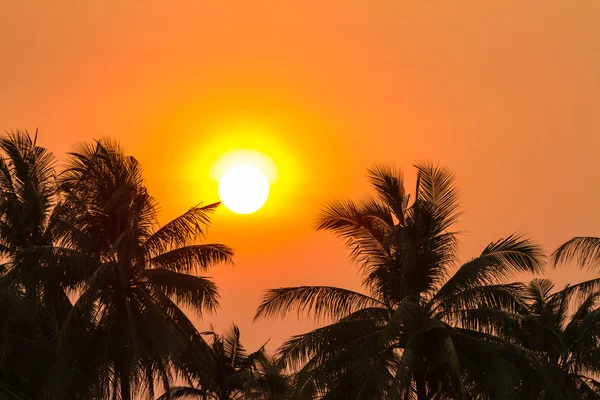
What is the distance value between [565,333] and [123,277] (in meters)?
17.5

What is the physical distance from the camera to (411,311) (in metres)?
28.4

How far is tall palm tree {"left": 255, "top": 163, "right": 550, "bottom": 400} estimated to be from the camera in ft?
93.5

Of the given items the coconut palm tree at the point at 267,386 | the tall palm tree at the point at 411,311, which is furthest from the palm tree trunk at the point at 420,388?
the coconut palm tree at the point at 267,386

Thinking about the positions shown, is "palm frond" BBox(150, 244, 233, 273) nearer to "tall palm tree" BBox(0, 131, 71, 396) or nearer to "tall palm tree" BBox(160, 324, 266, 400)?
"tall palm tree" BBox(0, 131, 71, 396)

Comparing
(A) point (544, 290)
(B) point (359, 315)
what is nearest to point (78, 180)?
(B) point (359, 315)

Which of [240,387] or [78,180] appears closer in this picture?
[78,180]

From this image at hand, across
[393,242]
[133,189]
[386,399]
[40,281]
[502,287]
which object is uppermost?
[133,189]

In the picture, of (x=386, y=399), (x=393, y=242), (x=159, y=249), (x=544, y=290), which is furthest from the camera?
(x=544, y=290)

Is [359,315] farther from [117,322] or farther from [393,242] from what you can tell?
[117,322]

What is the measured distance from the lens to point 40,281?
31.3 m

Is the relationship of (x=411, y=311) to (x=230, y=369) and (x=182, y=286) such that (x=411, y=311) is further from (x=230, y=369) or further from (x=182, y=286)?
(x=230, y=369)

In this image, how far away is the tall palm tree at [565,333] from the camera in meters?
30.2

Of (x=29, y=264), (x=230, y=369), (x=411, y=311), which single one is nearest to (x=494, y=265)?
(x=411, y=311)

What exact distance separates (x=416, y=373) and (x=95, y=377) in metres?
9.54
